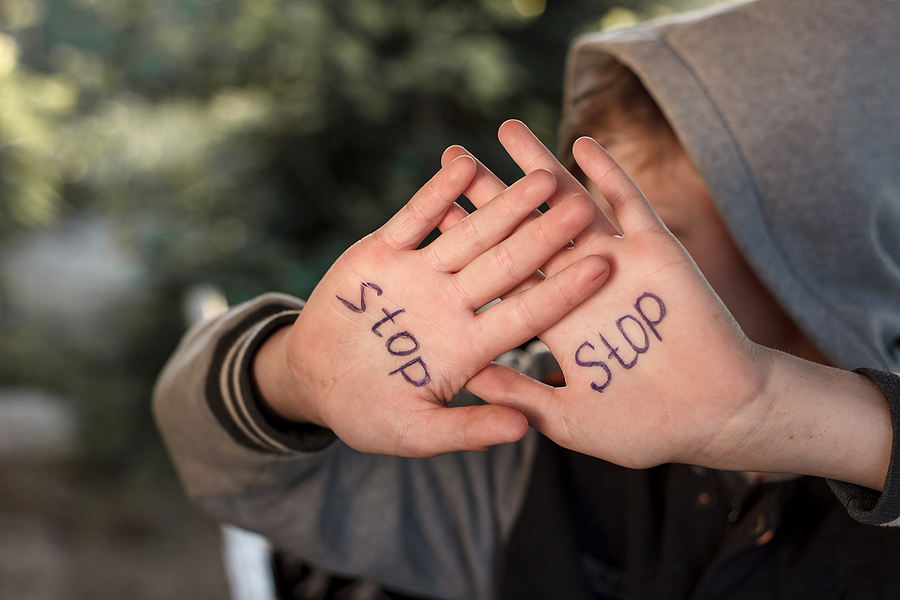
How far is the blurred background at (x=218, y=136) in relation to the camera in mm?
1463

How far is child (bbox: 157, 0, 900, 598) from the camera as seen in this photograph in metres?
0.53

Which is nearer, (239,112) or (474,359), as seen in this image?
(474,359)

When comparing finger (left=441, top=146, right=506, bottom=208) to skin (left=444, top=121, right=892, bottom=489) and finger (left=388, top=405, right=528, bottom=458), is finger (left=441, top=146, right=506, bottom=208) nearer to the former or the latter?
skin (left=444, top=121, right=892, bottom=489)

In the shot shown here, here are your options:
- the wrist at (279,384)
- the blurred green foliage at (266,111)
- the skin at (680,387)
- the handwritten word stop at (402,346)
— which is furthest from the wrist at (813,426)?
the blurred green foliage at (266,111)

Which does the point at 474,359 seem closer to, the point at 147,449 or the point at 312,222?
the point at 312,222

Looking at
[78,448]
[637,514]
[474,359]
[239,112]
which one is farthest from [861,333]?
[78,448]

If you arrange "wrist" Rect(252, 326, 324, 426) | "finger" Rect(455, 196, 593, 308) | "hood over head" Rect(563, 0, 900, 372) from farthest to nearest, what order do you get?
"hood over head" Rect(563, 0, 900, 372) < "wrist" Rect(252, 326, 324, 426) < "finger" Rect(455, 196, 593, 308)

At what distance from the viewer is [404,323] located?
1.85 ft

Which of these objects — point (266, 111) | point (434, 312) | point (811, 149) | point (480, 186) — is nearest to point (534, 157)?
point (480, 186)

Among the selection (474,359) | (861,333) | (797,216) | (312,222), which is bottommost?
(861,333)

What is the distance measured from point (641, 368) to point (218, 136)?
143 cm

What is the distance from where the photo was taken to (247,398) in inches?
27.7

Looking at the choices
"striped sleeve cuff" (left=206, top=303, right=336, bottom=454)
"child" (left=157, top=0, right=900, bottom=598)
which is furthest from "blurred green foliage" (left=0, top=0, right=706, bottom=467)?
"striped sleeve cuff" (left=206, top=303, right=336, bottom=454)

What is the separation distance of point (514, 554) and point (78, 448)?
215 cm
